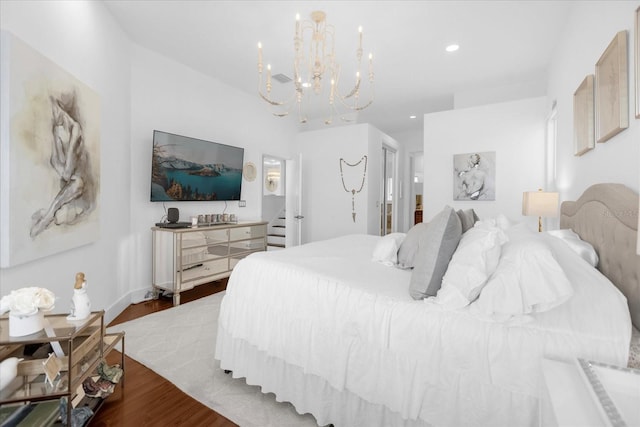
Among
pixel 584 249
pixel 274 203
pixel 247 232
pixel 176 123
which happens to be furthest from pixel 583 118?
pixel 274 203

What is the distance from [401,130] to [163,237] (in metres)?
5.88

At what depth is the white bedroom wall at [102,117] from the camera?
1856 millimetres

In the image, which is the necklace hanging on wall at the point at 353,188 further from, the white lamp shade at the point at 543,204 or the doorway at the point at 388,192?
the white lamp shade at the point at 543,204

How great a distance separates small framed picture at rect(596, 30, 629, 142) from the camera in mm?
1542

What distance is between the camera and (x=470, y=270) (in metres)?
1.24

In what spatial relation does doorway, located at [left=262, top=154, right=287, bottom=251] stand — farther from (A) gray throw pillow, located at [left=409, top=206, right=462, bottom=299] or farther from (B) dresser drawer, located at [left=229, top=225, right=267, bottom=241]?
(A) gray throw pillow, located at [left=409, top=206, right=462, bottom=299]

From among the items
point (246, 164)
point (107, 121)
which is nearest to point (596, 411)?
point (107, 121)

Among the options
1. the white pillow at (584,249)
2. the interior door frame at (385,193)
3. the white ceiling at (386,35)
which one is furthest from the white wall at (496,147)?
the white pillow at (584,249)

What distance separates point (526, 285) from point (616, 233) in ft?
2.22

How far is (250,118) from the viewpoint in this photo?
511 centimetres

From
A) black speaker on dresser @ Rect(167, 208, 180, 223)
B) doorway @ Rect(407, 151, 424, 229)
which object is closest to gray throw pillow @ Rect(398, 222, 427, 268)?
black speaker on dresser @ Rect(167, 208, 180, 223)

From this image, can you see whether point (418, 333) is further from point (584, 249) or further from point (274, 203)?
point (274, 203)

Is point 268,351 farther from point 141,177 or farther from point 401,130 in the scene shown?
point 401,130

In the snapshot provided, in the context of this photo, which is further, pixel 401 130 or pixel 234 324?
pixel 401 130
